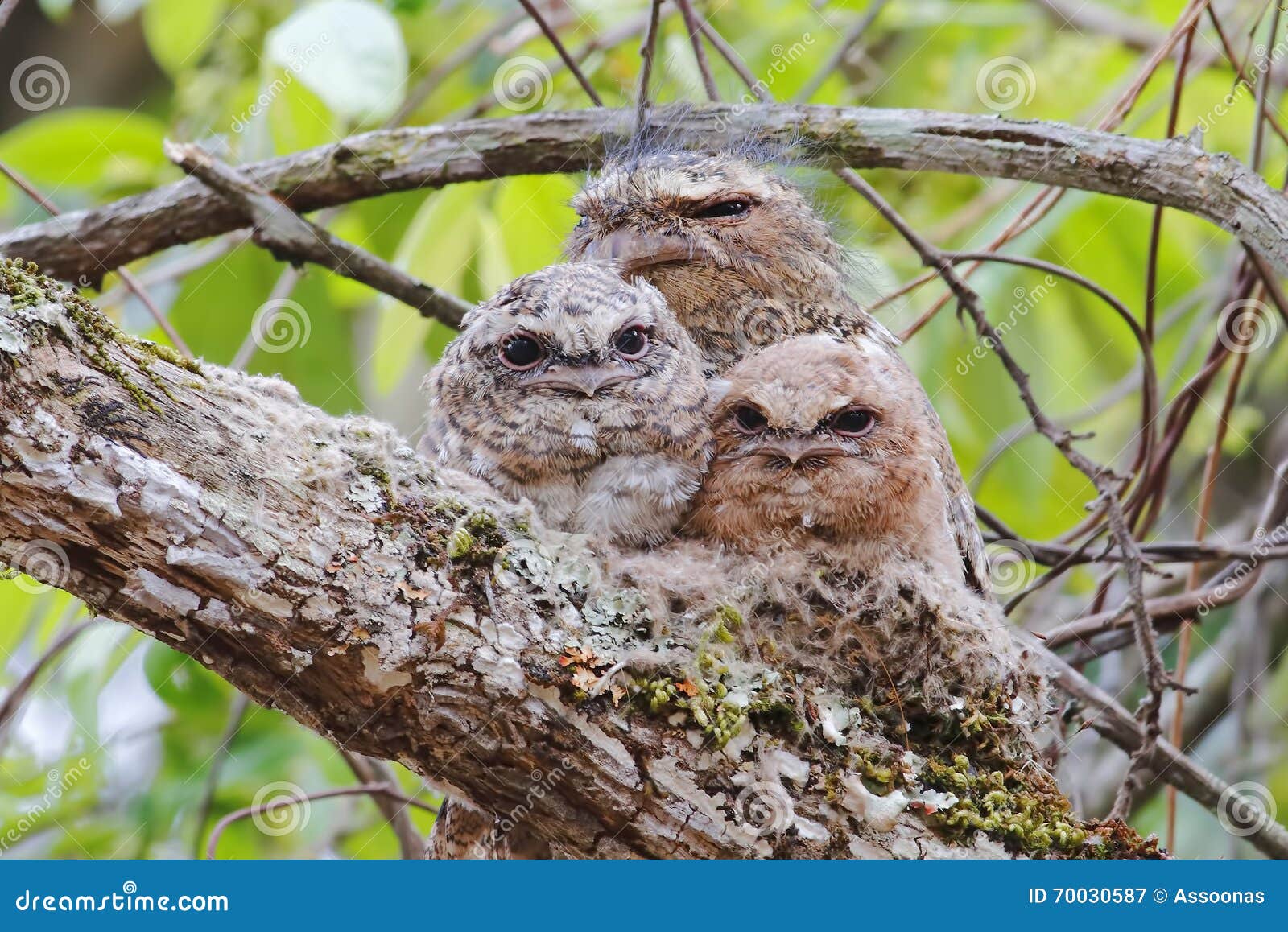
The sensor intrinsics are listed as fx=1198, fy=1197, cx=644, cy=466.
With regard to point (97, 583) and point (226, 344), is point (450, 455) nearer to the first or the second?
point (97, 583)

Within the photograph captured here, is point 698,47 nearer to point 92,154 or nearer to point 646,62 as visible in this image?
point 646,62

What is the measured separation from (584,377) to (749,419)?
360mm

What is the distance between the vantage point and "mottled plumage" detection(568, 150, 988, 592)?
282 centimetres

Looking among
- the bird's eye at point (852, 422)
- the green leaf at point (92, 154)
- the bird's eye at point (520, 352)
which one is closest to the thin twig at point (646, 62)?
the bird's eye at point (520, 352)

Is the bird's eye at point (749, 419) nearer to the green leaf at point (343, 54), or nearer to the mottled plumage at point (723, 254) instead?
the mottled plumage at point (723, 254)

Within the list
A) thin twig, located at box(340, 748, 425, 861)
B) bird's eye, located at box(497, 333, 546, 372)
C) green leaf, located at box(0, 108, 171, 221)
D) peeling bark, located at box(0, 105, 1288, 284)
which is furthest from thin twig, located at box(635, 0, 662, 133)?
thin twig, located at box(340, 748, 425, 861)

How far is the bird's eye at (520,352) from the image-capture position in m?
2.42

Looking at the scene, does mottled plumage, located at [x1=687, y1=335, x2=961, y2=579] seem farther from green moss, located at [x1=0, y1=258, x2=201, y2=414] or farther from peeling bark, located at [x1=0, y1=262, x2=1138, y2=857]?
green moss, located at [x1=0, y1=258, x2=201, y2=414]

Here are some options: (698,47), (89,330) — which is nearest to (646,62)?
(698,47)

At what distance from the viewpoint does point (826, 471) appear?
7.79ft

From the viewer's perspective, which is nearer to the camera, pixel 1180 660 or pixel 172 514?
pixel 172 514
